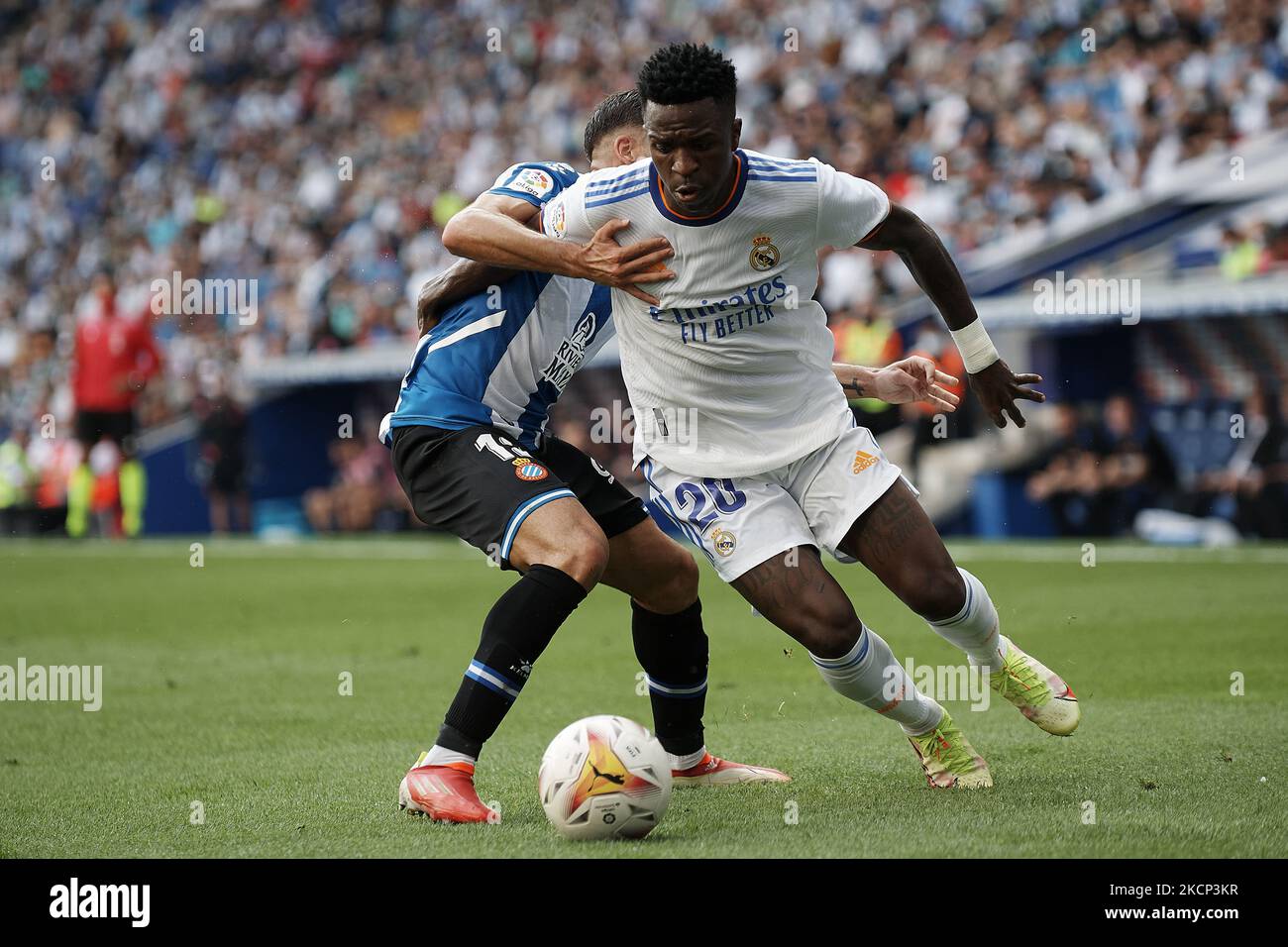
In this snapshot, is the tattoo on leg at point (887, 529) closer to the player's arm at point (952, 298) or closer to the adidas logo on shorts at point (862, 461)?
the adidas logo on shorts at point (862, 461)

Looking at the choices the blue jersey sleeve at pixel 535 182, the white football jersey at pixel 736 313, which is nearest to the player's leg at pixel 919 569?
the white football jersey at pixel 736 313

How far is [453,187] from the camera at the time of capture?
76.0ft

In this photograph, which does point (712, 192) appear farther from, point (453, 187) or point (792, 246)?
point (453, 187)

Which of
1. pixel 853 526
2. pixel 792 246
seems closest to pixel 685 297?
pixel 792 246

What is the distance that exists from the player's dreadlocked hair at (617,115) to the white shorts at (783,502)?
49.1 inches

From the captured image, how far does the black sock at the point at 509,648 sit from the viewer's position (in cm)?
484

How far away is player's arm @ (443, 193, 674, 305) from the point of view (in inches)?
191

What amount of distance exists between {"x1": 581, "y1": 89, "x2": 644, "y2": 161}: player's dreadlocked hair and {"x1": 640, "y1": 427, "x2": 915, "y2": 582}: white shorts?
125cm

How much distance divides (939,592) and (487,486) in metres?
1.52

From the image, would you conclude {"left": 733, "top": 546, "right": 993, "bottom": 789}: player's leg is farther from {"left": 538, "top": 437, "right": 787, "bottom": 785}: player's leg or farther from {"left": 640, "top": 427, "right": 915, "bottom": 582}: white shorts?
{"left": 538, "top": 437, "right": 787, "bottom": 785}: player's leg

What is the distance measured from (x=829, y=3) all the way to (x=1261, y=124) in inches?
292

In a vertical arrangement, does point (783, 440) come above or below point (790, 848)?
above

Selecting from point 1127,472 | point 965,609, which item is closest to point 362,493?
point 1127,472
